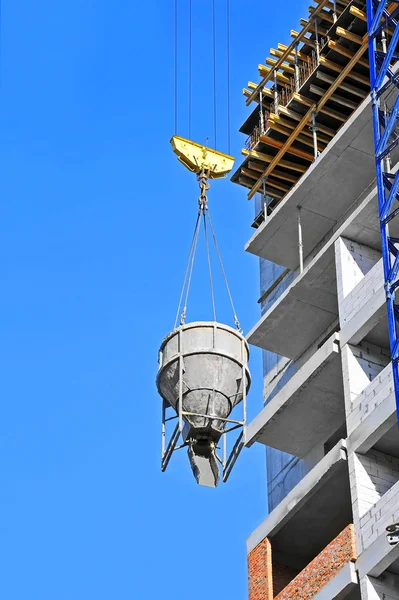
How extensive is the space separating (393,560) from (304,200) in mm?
13336

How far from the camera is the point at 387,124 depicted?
138ft

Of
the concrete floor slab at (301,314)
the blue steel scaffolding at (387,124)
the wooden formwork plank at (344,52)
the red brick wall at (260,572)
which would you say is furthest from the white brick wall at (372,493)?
the wooden formwork plank at (344,52)

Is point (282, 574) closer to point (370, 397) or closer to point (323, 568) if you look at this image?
point (323, 568)

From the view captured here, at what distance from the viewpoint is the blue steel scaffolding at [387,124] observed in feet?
128

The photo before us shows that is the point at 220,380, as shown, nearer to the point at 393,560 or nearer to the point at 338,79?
the point at 393,560

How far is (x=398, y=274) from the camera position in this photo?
129ft

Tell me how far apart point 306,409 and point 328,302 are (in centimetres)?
341

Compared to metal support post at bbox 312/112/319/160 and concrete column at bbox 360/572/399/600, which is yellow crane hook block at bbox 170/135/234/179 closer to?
metal support post at bbox 312/112/319/160

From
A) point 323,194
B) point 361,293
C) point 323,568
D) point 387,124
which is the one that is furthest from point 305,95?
point 323,568

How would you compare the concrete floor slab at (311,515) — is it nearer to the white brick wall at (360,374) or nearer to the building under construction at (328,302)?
the building under construction at (328,302)

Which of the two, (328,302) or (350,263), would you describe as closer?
(350,263)

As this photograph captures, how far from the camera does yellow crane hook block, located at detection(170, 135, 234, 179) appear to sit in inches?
1811

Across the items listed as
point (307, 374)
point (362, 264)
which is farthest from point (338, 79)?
point (307, 374)

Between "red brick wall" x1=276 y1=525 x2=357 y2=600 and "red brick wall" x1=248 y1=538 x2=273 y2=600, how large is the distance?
4.41ft
